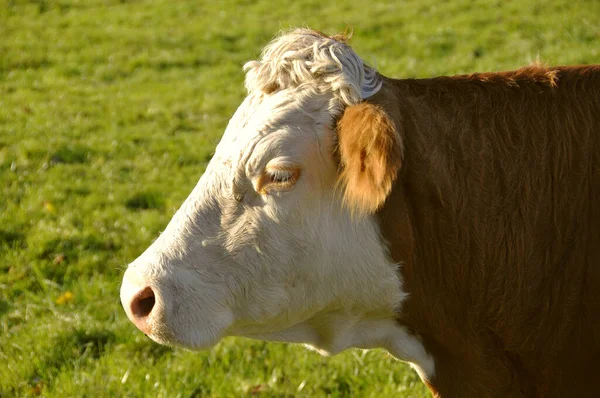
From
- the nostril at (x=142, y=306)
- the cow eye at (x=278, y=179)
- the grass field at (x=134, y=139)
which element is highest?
the cow eye at (x=278, y=179)

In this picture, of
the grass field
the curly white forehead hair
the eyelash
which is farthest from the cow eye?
the grass field

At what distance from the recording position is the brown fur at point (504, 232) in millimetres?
3457

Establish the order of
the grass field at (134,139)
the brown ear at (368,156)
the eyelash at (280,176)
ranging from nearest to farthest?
the brown ear at (368,156) → the eyelash at (280,176) → the grass field at (134,139)

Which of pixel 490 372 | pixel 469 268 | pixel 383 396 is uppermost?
pixel 469 268

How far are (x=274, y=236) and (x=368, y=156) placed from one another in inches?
19.7

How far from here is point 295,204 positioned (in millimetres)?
3445

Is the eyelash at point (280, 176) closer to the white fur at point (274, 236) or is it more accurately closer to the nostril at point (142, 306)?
the white fur at point (274, 236)

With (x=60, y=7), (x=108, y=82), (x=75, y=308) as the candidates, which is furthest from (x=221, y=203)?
(x=60, y=7)

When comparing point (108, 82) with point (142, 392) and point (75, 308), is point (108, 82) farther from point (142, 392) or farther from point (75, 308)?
point (142, 392)

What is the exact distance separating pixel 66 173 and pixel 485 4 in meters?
7.55

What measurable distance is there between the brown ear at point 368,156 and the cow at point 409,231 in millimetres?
26

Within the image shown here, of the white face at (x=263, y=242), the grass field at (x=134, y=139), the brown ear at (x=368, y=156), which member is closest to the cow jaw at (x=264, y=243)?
the white face at (x=263, y=242)

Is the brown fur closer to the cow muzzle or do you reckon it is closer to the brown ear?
the brown ear

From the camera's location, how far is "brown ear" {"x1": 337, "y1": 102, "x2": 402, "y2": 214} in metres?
3.24
